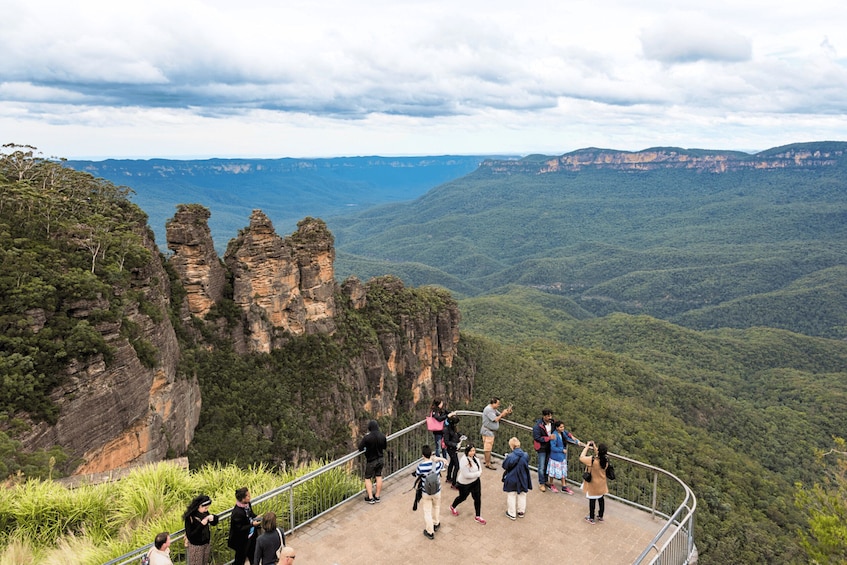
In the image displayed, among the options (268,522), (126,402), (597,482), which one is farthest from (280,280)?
(268,522)

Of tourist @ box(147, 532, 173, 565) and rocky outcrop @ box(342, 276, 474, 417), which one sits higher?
tourist @ box(147, 532, 173, 565)

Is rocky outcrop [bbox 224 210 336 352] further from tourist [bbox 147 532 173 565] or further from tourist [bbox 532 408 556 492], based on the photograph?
tourist [bbox 147 532 173 565]

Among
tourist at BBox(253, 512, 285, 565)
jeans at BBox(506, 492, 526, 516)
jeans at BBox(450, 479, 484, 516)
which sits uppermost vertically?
tourist at BBox(253, 512, 285, 565)

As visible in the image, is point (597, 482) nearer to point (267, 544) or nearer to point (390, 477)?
point (390, 477)

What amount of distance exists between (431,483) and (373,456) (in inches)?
87.8

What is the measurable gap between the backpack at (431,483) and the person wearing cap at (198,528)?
480cm

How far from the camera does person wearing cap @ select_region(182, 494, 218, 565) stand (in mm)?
10586

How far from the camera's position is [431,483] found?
43.4ft

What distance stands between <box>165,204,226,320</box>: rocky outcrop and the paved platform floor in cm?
2557

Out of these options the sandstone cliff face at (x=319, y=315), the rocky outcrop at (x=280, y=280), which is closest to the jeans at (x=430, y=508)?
the sandstone cliff face at (x=319, y=315)

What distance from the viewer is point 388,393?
5331cm

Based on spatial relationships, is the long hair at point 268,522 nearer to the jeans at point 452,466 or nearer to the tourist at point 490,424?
the jeans at point 452,466

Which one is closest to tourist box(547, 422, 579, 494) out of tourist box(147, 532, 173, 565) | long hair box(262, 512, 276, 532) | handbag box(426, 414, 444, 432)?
handbag box(426, 414, 444, 432)

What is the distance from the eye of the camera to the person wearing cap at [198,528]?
10586 millimetres
